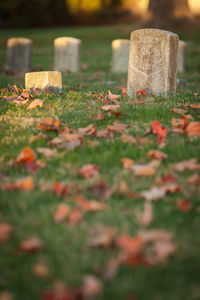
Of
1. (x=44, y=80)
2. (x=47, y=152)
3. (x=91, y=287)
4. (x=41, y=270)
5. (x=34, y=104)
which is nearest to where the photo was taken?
(x=91, y=287)

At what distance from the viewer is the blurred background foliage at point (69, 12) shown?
113 ft

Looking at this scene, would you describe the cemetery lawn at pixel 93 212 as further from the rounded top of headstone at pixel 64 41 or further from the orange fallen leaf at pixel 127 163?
the rounded top of headstone at pixel 64 41

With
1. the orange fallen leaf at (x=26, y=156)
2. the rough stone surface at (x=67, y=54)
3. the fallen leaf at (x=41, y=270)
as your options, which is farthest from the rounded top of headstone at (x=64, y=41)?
the fallen leaf at (x=41, y=270)

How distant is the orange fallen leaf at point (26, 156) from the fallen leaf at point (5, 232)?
906 millimetres

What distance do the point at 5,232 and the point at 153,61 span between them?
3840 mm

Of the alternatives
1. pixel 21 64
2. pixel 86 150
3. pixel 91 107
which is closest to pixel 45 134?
pixel 86 150

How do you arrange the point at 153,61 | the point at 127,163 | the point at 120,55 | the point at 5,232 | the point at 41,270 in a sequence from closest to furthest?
the point at 41,270 < the point at 5,232 < the point at 127,163 < the point at 153,61 < the point at 120,55

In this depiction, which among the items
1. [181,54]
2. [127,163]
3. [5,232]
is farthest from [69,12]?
[5,232]

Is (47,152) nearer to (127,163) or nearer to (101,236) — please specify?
(127,163)

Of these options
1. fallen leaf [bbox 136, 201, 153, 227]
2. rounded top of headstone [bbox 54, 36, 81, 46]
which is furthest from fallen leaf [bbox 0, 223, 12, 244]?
rounded top of headstone [bbox 54, 36, 81, 46]

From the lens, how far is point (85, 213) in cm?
226

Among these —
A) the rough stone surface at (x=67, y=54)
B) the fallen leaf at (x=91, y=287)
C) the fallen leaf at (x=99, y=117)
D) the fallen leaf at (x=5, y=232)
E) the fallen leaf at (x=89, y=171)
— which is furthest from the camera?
the rough stone surface at (x=67, y=54)

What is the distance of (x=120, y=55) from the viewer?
10945 millimetres

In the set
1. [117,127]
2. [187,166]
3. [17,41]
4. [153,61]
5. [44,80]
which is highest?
[17,41]
